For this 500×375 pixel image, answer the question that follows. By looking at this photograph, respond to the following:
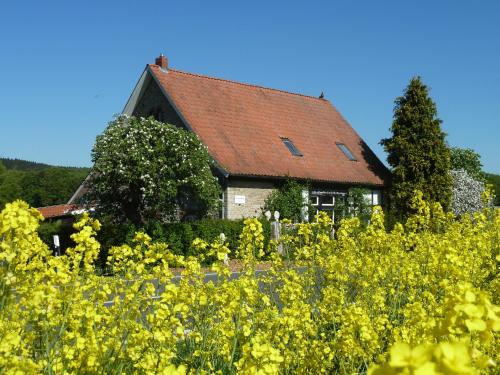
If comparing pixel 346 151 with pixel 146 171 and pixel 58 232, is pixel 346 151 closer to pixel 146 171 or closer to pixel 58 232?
pixel 146 171

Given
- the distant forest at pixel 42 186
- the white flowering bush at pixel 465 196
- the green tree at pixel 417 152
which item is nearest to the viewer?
the green tree at pixel 417 152

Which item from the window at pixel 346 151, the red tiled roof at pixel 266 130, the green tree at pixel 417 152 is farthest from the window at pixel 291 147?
the green tree at pixel 417 152

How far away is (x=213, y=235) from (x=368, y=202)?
8647mm

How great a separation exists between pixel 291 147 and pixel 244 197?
4.03 meters

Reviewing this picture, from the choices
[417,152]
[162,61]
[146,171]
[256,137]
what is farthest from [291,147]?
[146,171]

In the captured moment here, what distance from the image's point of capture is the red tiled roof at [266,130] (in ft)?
68.4

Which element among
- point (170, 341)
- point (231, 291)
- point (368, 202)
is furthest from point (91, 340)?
point (368, 202)

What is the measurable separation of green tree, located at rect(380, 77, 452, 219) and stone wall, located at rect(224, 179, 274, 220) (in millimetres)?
6171


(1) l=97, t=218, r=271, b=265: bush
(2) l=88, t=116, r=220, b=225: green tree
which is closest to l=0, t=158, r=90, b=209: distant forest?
(2) l=88, t=116, r=220, b=225: green tree

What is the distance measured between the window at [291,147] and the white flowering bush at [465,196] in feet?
27.1

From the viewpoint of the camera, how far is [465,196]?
2731cm

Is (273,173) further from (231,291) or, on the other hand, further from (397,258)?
(231,291)

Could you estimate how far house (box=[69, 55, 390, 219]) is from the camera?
20344mm

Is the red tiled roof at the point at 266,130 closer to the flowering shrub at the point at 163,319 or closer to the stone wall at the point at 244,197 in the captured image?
the stone wall at the point at 244,197
